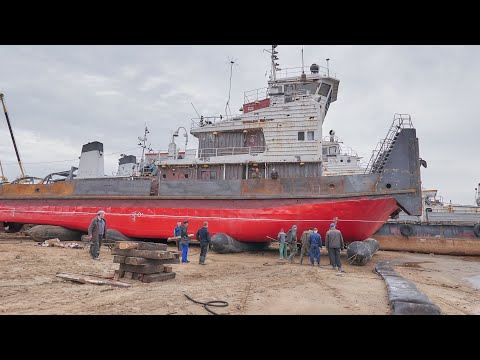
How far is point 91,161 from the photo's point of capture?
20062 millimetres

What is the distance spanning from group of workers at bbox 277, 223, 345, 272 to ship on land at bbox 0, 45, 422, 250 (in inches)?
36.5

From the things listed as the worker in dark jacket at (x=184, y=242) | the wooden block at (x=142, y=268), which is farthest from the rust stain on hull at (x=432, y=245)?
the wooden block at (x=142, y=268)

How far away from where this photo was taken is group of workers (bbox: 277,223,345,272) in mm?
10328

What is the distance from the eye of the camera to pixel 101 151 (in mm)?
20406

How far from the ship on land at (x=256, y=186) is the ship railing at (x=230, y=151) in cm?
6

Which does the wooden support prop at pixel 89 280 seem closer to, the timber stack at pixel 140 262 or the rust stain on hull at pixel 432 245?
the timber stack at pixel 140 262

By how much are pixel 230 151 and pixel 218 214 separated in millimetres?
3676

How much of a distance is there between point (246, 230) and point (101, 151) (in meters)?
11.6

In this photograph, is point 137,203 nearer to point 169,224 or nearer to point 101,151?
point 169,224

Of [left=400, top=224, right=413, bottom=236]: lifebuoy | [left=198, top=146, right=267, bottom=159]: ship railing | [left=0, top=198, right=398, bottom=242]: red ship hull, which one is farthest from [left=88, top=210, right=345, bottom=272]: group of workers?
[left=400, top=224, right=413, bottom=236]: lifebuoy

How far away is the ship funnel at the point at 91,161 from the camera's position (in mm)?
20031

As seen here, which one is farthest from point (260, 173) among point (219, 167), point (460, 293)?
point (460, 293)

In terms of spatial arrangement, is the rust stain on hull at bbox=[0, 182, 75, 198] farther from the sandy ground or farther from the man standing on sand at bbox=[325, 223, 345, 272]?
the man standing on sand at bbox=[325, 223, 345, 272]
